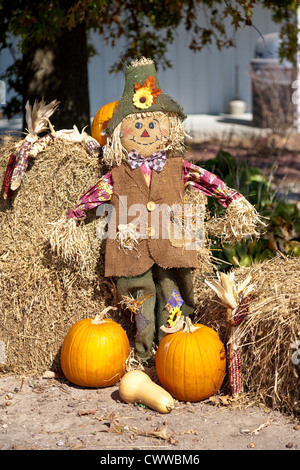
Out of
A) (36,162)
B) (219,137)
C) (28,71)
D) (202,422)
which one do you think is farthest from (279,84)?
(202,422)

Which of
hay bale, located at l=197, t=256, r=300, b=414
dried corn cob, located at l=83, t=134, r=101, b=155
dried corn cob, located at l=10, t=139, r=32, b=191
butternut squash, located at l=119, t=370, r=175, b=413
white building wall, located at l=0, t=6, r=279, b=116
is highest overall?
white building wall, located at l=0, t=6, r=279, b=116

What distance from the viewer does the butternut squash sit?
3.65 metres

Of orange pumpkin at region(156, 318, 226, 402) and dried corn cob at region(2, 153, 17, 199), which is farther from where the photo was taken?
dried corn cob at region(2, 153, 17, 199)

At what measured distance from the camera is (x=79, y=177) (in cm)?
430

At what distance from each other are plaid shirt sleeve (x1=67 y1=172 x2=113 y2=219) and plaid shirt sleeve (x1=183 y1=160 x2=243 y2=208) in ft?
1.78

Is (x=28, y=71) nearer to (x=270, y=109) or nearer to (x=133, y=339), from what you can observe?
(x=133, y=339)

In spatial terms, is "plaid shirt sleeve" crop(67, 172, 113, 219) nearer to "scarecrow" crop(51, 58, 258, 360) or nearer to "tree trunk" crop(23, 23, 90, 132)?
"scarecrow" crop(51, 58, 258, 360)

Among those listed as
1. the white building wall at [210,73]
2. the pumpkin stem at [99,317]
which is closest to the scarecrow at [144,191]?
the pumpkin stem at [99,317]

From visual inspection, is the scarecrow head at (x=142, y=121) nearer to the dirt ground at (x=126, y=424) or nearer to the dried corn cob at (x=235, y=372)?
the dried corn cob at (x=235, y=372)

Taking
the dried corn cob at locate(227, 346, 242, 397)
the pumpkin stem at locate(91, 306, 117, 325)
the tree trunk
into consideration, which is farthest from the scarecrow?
the tree trunk

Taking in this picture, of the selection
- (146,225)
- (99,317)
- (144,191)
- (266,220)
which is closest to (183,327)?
(99,317)

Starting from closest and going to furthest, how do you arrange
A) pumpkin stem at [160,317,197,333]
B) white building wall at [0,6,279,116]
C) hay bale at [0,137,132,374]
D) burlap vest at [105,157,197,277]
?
pumpkin stem at [160,317,197,333], burlap vest at [105,157,197,277], hay bale at [0,137,132,374], white building wall at [0,6,279,116]

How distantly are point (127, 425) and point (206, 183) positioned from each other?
1.71 metres

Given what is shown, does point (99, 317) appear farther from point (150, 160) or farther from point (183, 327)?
point (150, 160)
